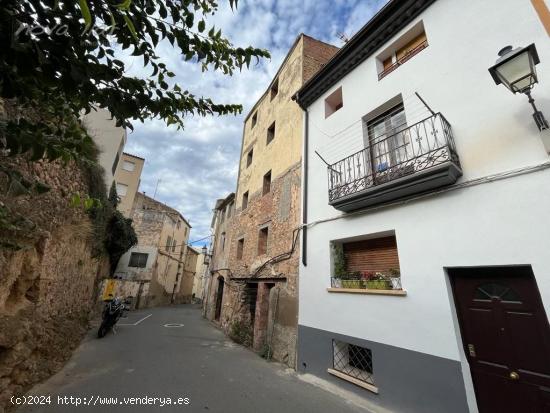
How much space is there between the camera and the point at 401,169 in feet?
16.5

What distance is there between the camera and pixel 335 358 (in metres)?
5.76

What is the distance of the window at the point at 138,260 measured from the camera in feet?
74.9

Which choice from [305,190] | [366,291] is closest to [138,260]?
[305,190]

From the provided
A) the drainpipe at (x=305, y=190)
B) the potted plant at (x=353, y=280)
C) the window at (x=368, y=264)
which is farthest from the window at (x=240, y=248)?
the potted plant at (x=353, y=280)

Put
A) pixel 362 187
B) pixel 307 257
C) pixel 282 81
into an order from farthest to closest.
→ pixel 282 81, pixel 307 257, pixel 362 187

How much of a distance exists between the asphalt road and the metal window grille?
59cm

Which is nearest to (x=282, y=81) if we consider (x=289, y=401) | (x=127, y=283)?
(x=289, y=401)

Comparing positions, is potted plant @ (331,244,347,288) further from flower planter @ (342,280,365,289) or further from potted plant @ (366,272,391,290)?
potted plant @ (366,272,391,290)

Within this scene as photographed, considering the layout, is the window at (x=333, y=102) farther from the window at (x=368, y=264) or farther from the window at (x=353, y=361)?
the window at (x=353, y=361)

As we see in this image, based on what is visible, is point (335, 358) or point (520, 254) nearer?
point (520, 254)

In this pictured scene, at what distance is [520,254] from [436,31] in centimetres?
466

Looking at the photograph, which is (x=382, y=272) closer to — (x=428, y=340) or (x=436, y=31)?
(x=428, y=340)

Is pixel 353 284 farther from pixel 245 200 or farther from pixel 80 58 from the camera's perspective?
pixel 245 200

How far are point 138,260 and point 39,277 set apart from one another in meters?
19.9
